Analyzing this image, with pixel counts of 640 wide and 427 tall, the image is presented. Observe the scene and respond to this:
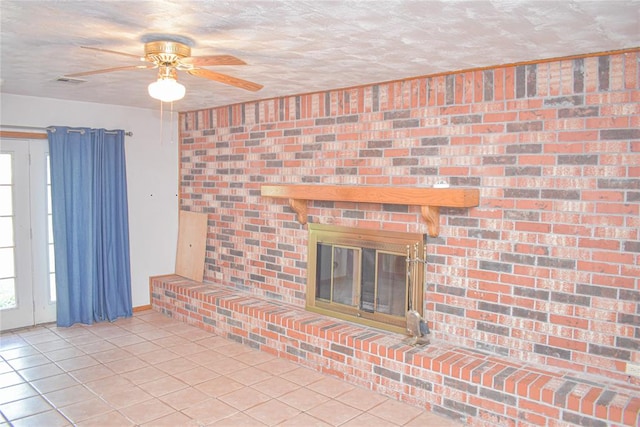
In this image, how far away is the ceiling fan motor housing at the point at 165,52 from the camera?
2.64 metres

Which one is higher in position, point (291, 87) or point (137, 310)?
point (291, 87)

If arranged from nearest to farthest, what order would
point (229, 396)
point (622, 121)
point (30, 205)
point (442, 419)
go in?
point (622, 121), point (442, 419), point (229, 396), point (30, 205)

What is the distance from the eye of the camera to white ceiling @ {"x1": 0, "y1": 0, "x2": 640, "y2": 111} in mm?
2166

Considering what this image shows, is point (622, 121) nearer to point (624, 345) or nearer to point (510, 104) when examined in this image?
point (510, 104)

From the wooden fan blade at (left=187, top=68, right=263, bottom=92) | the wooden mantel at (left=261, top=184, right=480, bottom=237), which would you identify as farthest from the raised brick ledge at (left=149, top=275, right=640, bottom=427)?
the wooden fan blade at (left=187, top=68, right=263, bottom=92)

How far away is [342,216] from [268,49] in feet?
5.43

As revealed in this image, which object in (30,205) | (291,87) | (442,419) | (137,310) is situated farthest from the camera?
(137,310)

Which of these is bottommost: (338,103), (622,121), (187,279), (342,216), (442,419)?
(442,419)

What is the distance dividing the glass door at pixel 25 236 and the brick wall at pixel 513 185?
2.50 metres

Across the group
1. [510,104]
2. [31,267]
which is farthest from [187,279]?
[510,104]

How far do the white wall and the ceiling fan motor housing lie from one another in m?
2.77

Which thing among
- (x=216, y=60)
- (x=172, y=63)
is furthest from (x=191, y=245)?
(x=216, y=60)

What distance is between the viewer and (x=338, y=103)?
13.5 ft

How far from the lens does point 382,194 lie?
3.55 m
